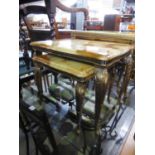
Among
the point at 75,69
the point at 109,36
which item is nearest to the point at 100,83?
the point at 75,69

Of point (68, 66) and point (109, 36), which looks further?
point (109, 36)

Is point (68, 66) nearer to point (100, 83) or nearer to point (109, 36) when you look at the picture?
point (100, 83)

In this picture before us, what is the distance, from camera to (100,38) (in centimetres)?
129

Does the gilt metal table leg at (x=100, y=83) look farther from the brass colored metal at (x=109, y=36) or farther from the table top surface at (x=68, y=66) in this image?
the brass colored metal at (x=109, y=36)

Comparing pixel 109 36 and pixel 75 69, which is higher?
pixel 109 36

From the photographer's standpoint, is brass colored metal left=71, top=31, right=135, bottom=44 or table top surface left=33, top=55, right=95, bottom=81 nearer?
table top surface left=33, top=55, right=95, bottom=81

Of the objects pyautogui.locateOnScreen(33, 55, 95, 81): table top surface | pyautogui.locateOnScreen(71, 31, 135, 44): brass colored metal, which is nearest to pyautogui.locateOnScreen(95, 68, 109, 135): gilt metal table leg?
pyautogui.locateOnScreen(33, 55, 95, 81): table top surface

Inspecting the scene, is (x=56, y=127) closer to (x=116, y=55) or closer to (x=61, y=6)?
(x=116, y=55)

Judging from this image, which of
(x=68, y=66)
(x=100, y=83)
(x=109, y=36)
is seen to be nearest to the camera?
(x=100, y=83)

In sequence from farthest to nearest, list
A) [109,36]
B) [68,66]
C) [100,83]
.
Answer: [109,36], [68,66], [100,83]

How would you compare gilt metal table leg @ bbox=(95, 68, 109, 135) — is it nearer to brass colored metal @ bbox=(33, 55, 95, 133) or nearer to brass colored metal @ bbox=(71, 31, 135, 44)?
brass colored metal @ bbox=(33, 55, 95, 133)

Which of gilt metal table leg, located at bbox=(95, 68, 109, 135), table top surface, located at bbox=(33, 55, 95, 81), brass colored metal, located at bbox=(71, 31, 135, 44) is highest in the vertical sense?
brass colored metal, located at bbox=(71, 31, 135, 44)

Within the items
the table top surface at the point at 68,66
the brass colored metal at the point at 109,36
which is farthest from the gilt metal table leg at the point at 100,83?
the brass colored metal at the point at 109,36
